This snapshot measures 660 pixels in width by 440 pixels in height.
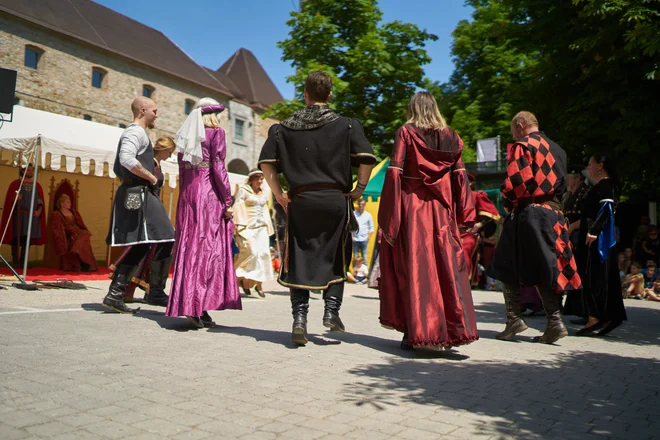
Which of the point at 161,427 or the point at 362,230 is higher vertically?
the point at 362,230

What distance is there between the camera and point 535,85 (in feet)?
48.5

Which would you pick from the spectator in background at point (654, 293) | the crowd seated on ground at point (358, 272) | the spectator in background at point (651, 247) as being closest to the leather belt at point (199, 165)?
the crowd seated on ground at point (358, 272)

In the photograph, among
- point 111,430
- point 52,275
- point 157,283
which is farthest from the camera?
point 52,275

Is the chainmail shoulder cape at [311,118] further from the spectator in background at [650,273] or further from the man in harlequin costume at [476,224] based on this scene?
the spectator in background at [650,273]

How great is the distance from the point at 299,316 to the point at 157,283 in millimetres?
3239

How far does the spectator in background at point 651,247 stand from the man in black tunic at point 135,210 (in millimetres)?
11172

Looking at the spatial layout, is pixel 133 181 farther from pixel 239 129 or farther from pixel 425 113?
pixel 239 129

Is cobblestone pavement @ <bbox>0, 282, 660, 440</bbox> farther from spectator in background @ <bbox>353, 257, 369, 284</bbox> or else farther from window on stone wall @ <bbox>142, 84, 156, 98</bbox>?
window on stone wall @ <bbox>142, 84, 156, 98</bbox>

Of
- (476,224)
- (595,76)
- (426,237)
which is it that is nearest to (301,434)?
(426,237)

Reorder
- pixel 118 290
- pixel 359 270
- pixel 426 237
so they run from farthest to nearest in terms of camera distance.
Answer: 1. pixel 359 270
2. pixel 118 290
3. pixel 426 237

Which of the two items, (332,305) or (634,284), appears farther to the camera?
(634,284)

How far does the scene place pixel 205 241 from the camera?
220 inches

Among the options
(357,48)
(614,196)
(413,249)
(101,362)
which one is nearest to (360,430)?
(101,362)

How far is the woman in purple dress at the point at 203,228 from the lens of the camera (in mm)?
5441
